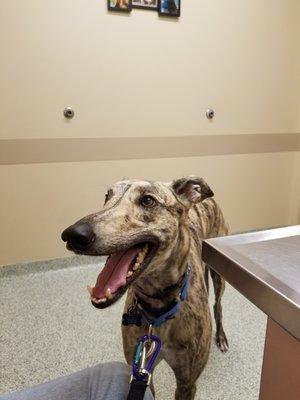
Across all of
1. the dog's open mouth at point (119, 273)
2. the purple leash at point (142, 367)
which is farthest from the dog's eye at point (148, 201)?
the purple leash at point (142, 367)

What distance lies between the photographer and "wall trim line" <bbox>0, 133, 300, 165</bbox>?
2.46m

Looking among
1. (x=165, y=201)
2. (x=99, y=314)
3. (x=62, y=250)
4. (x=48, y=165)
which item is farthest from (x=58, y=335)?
(x=165, y=201)

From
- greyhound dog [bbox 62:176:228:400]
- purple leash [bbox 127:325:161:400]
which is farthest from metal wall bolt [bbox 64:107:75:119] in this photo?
purple leash [bbox 127:325:161:400]

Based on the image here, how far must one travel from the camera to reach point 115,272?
41.4 inches

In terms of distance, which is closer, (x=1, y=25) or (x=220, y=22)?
(x=1, y=25)

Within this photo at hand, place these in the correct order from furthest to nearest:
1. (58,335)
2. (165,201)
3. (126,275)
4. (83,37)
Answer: (83,37) < (58,335) < (165,201) < (126,275)

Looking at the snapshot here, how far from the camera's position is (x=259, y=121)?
123 inches

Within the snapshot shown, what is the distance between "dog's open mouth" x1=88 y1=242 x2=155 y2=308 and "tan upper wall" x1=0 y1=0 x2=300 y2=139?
1.62 meters

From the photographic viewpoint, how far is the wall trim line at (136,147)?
2463 mm

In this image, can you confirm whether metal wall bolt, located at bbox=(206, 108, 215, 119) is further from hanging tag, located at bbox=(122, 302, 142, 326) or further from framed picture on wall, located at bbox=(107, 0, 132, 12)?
hanging tag, located at bbox=(122, 302, 142, 326)

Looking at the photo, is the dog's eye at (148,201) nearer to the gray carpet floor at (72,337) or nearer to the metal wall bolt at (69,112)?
the gray carpet floor at (72,337)

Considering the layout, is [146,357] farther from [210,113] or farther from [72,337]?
[210,113]

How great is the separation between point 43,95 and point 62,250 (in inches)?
43.0

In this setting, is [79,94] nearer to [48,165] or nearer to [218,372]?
[48,165]
